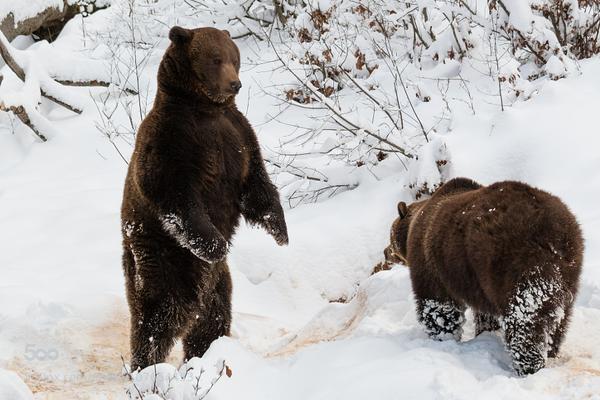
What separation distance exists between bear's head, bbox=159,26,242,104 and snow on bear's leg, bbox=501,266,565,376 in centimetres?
Answer: 205

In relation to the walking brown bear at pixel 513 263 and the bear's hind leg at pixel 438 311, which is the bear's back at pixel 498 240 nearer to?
the walking brown bear at pixel 513 263

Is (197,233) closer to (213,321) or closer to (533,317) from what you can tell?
(213,321)

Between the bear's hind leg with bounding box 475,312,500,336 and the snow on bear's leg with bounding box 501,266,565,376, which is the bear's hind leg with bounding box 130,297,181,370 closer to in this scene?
the bear's hind leg with bounding box 475,312,500,336

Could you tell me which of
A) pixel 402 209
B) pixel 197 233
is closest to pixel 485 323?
pixel 402 209

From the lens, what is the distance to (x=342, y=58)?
11.5 meters

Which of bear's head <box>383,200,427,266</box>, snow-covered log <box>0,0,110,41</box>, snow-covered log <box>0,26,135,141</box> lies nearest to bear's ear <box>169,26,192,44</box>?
bear's head <box>383,200,427,266</box>

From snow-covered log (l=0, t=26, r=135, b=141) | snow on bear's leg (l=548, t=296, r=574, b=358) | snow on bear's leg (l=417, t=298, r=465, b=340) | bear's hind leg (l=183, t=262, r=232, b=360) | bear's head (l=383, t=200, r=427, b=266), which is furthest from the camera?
snow-covered log (l=0, t=26, r=135, b=141)

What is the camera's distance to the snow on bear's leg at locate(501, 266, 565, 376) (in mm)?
3975

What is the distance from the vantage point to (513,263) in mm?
4039

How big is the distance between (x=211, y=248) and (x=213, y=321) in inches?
31.3

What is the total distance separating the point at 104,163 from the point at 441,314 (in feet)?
27.1

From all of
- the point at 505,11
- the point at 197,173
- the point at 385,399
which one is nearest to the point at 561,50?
the point at 505,11

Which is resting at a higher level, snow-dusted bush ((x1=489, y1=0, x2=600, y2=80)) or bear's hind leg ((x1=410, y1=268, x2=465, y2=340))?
snow-dusted bush ((x1=489, y1=0, x2=600, y2=80))

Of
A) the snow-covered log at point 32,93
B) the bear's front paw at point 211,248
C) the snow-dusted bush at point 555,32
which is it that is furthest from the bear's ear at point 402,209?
the snow-covered log at point 32,93
